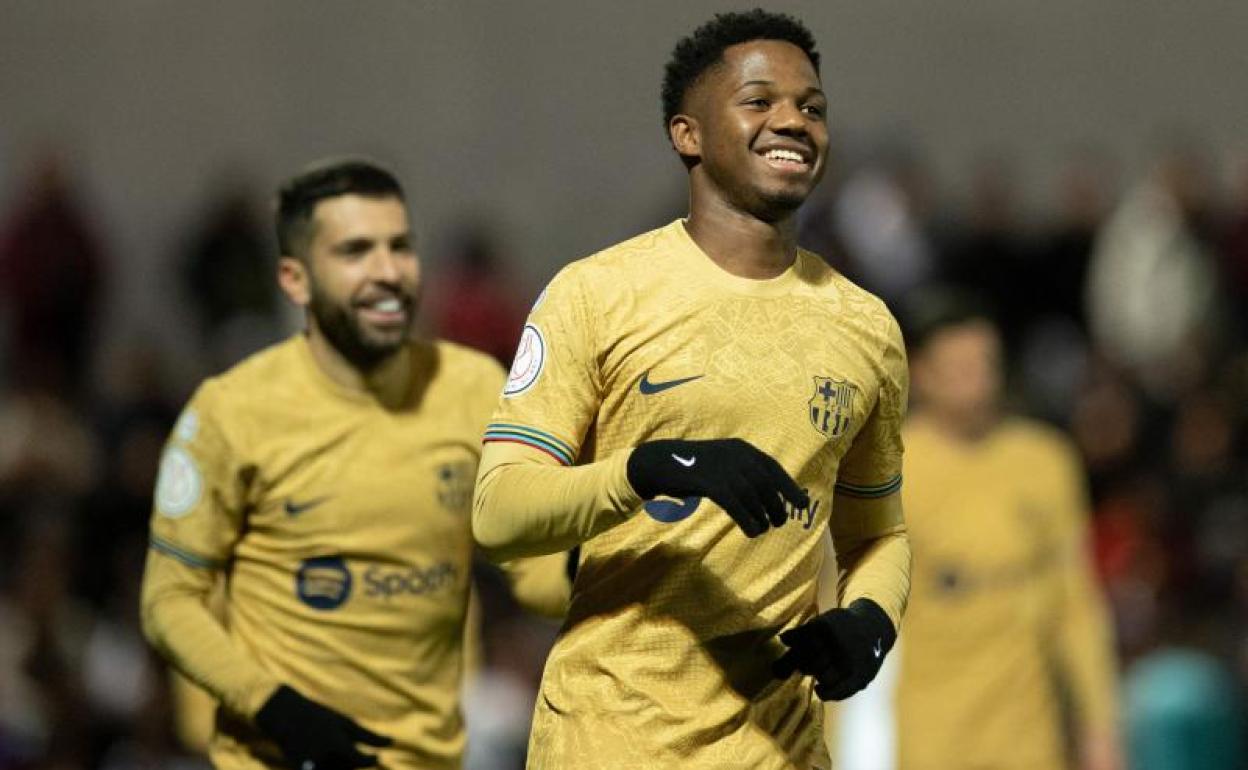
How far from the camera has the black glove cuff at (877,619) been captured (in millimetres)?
4164

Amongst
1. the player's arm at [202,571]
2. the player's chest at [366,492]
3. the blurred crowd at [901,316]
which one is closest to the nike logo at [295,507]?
the player's chest at [366,492]

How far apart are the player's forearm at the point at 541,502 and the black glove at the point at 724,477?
56 mm

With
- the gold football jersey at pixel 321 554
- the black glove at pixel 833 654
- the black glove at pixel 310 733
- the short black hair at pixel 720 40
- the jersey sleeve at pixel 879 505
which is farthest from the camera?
the gold football jersey at pixel 321 554

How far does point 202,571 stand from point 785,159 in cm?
201

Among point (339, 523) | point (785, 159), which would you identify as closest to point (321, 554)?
point (339, 523)

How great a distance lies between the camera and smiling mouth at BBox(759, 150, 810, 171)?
4.19 m

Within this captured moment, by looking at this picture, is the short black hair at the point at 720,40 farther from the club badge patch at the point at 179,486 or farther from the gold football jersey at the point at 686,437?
the club badge patch at the point at 179,486

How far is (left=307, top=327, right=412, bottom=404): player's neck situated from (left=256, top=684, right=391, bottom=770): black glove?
2.74 feet

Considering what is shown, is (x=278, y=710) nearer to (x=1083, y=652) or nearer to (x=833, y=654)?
(x=833, y=654)

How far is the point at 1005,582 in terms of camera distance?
7.43 metres

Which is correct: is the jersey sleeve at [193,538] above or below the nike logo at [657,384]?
below

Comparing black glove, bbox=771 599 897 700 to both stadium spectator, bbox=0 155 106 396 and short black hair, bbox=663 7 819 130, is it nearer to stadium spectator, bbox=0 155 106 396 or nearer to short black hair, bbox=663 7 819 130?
short black hair, bbox=663 7 819 130

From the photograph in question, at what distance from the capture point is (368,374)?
5.66 meters

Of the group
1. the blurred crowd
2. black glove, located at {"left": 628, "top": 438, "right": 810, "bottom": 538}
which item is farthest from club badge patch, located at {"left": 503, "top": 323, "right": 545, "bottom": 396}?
the blurred crowd
